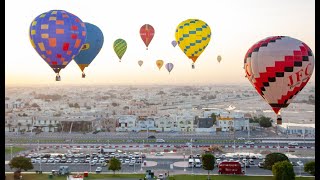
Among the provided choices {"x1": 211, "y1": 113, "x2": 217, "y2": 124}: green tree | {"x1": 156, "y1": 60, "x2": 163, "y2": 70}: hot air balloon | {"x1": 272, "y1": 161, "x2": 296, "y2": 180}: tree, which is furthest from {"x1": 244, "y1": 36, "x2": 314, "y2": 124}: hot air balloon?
{"x1": 211, "y1": 113, "x2": 217, "y2": 124}: green tree

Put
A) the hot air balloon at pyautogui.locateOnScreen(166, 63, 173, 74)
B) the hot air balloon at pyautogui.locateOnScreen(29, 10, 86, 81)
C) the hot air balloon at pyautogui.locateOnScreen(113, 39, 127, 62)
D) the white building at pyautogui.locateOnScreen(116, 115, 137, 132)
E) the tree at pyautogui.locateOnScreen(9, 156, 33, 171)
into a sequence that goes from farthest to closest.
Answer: the white building at pyautogui.locateOnScreen(116, 115, 137, 132) → the hot air balloon at pyautogui.locateOnScreen(166, 63, 173, 74) → the hot air balloon at pyautogui.locateOnScreen(113, 39, 127, 62) → the tree at pyautogui.locateOnScreen(9, 156, 33, 171) → the hot air balloon at pyautogui.locateOnScreen(29, 10, 86, 81)

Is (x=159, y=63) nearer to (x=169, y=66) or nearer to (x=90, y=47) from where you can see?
(x=169, y=66)

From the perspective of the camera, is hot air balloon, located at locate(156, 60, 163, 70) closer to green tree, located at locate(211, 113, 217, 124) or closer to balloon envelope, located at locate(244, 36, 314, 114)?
green tree, located at locate(211, 113, 217, 124)

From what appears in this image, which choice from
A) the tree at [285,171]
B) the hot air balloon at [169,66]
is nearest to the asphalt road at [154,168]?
the tree at [285,171]

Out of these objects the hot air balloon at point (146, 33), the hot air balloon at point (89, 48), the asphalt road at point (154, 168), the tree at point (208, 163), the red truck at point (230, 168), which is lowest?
Result: the asphalt road at point (154, 168)

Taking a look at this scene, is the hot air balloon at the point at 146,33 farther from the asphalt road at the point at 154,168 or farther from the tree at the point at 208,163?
the tree at the point at 208,163

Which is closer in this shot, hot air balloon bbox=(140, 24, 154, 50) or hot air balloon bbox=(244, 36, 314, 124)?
hot air balloon bbox=(244, 36, 314, 124)

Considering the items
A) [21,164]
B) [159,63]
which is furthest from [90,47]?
[159,63]

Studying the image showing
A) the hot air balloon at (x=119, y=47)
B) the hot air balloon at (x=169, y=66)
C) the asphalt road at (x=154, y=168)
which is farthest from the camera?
the hot air balloon at (x=169, y=66)
